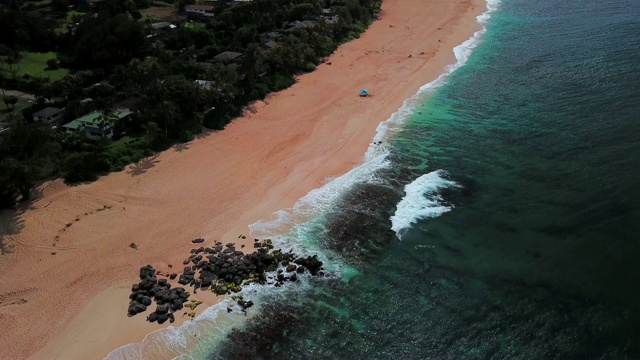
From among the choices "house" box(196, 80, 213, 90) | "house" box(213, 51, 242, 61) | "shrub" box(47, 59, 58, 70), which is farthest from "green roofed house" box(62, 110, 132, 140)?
"shrub" box(47, 59, 58, 70)

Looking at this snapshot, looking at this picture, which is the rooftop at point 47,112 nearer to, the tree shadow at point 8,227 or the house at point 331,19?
the tree shadow at point 8,227

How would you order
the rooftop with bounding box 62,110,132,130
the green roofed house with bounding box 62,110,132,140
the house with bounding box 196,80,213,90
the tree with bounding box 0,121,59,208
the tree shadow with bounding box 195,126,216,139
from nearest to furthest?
the tree with bounding box 0,121,59,208
the green roofed house with bounding box 62,110,132,140
the rooftop with bounding box 62,110,132,130
the tree shadow with bounding box 195,126,216,139
the house with bounding box 196,80,213,90

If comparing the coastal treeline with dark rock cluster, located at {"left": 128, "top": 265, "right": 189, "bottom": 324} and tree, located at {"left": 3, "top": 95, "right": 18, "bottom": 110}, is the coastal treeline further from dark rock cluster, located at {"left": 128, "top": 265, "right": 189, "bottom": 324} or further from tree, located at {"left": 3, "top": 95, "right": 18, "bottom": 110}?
dark rock cluster, located at {"left": 128, "top": 265, "right": 189, "bottom": 324}

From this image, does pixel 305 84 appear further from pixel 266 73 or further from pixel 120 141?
pixel 120 141

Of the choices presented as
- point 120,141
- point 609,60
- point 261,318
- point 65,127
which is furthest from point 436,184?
point 609,60

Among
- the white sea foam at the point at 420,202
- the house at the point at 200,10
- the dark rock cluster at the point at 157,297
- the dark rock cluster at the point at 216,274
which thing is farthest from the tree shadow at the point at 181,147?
the house at the point at 200,10

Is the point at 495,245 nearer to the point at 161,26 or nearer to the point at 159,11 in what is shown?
the point at 161,26

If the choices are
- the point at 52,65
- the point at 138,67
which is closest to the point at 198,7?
the point at 52,65
